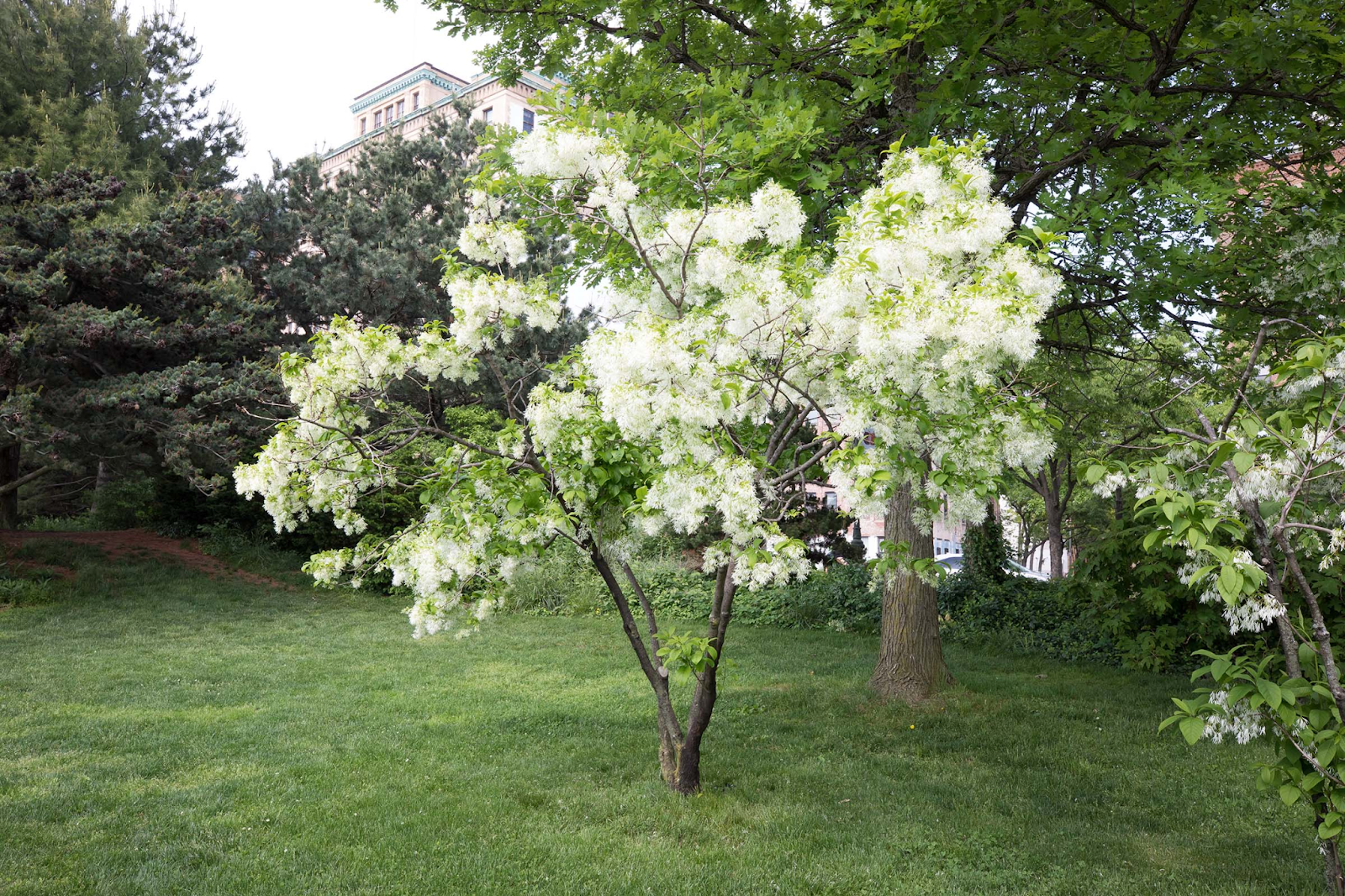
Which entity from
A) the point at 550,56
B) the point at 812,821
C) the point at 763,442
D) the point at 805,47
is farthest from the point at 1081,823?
the point at 550,56

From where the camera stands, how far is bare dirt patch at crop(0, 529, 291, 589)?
14898 millimetres

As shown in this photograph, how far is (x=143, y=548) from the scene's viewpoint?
51.1 ft

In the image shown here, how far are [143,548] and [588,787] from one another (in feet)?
45.7

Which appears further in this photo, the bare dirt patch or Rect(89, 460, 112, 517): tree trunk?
Rect(89, 460, 112, 517): tree trunk

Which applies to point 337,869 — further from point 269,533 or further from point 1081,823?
point 269,533

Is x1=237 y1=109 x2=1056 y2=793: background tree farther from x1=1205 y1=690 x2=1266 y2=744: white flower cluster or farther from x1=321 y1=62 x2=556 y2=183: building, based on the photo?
x1=321 y1=62 x2=556 y2=183: building

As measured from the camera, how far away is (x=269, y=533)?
1742cm

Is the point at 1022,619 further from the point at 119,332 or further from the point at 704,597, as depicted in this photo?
the point at 119,332

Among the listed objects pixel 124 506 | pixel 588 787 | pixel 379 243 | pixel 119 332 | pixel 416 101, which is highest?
pixel 416 101

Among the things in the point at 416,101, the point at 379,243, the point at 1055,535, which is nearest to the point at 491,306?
the point at 379,243

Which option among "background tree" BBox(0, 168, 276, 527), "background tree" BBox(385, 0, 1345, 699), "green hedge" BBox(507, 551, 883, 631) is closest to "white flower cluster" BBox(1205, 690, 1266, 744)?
"background tree" BBox(385, 0, 1345, 699)

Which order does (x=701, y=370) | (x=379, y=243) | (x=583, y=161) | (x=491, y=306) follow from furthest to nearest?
1. (x=379, y=243)
2. (x=491, y=306)
3. (x=583, y=161)
4. (x=701, y=370)

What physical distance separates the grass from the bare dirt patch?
18.9 feet

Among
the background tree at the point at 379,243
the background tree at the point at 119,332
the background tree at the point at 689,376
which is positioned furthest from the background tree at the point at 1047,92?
the background tree at the point at 379,243
